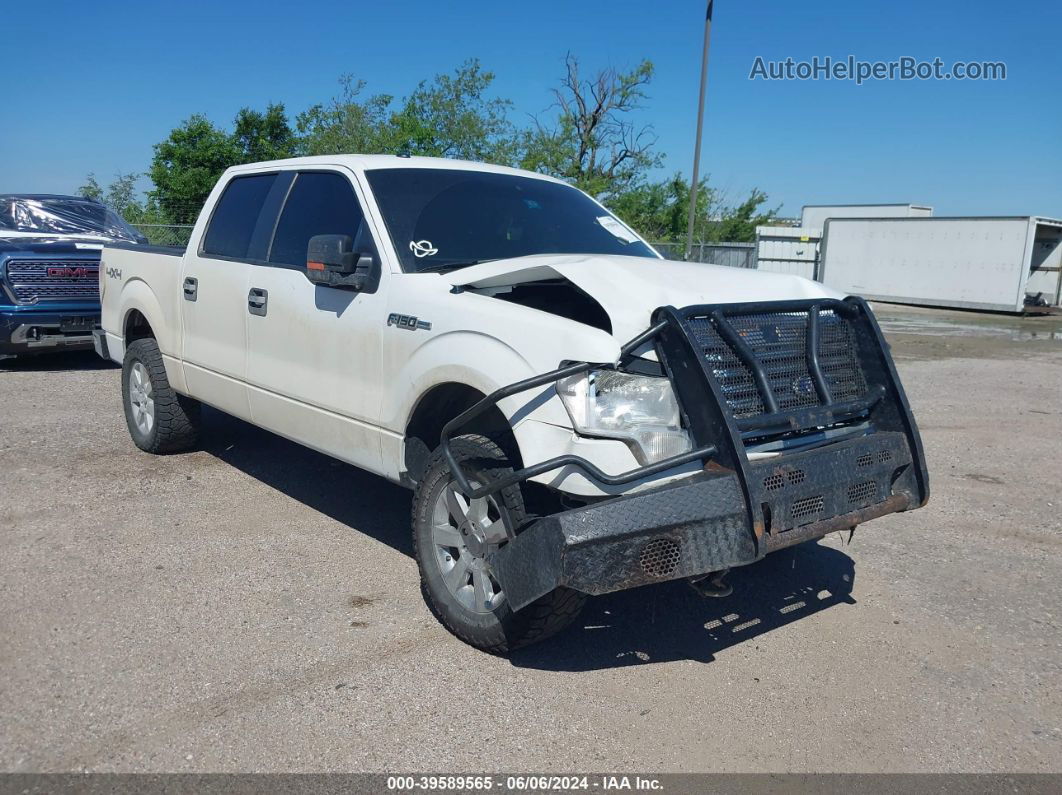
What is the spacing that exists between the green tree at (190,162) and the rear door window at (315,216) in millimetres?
29343

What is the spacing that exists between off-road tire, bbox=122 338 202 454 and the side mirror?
248cm

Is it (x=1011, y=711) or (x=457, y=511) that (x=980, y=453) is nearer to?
(x=1011, y=711)

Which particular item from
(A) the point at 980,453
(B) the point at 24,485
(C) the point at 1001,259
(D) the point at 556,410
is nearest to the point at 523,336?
(D) the point at 556,410

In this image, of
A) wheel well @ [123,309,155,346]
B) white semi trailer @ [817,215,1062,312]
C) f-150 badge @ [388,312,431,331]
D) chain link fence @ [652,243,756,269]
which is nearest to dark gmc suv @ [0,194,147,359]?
wheel well @ [123,309,155,346]

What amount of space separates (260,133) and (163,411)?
2995cm

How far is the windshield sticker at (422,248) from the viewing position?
4504 millimetres

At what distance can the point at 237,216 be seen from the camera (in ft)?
19.2

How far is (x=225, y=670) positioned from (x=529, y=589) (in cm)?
136

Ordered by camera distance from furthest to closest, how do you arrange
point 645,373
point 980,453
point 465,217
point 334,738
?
point 980,453
point 465,217
point 645,373
point 334,738

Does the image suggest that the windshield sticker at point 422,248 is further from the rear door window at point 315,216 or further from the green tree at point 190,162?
the green tree at point 190,162

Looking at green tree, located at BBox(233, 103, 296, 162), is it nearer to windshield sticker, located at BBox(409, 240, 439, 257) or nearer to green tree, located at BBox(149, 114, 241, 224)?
green tree, located at BBox(149, 114, 241, 224)

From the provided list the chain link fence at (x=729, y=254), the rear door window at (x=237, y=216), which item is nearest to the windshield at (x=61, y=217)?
the rear door window at (x=237, y=216)

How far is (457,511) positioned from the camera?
3795 millimetres

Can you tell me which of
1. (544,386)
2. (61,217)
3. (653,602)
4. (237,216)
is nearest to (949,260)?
(61,217)
